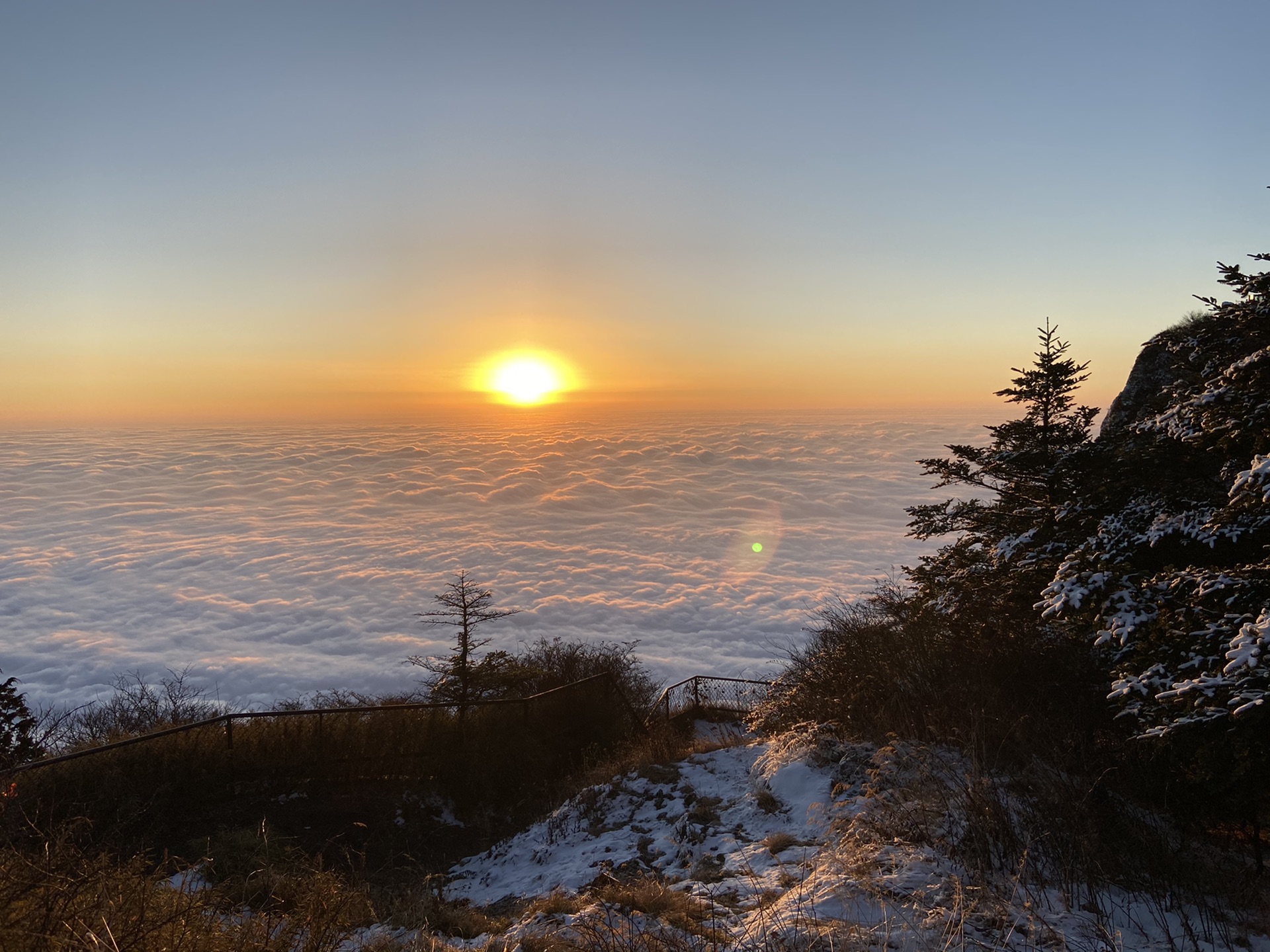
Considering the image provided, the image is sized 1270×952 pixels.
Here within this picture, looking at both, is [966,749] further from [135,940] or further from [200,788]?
[200,788]

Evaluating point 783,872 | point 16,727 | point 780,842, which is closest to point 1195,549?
point 780,842

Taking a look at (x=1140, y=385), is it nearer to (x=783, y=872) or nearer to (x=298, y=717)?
(x=783, y=872)

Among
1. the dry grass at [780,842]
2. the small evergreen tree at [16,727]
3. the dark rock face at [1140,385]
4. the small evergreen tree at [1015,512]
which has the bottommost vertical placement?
the small evergreen tree at [16,727]

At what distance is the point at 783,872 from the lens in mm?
5297

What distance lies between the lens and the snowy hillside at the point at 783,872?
13.3 feet

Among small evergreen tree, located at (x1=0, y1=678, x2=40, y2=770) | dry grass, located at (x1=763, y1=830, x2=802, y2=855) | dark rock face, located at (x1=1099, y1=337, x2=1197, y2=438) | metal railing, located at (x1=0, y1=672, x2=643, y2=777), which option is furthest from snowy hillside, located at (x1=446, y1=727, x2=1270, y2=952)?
small evergreen tree, located at (x1=0, y1=678, x2=40, y2=770)

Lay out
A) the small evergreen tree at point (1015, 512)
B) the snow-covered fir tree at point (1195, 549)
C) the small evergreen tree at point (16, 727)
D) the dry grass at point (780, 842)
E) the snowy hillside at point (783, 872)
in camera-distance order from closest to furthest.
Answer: the snowy hillside at point (783, 872) < the snow-covered fir tree at point (1195, 549) < the dry grass at point (780, 842) < the small evergreen tree at point (1015, 512) < the small evergreen tree at point (16, 727)

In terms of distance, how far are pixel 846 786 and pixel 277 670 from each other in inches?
2759

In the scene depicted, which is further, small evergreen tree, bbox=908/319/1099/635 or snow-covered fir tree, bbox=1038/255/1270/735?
small evergreen tree, bbox=908/319/1099/635

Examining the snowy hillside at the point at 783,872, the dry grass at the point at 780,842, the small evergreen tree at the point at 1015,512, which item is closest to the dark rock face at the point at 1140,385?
the small evergreen tree at the point at 1015,512

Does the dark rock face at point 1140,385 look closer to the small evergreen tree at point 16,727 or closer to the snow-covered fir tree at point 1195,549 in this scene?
the snow-covered fir tree at point 1195,549

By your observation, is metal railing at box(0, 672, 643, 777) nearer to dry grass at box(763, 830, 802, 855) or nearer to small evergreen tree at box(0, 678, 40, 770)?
small evergreen tree at box(0, 678, 40, 770)

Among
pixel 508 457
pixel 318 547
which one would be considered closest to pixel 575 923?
pixel 318 547

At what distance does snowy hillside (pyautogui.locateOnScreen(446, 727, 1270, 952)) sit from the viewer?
4.04m
